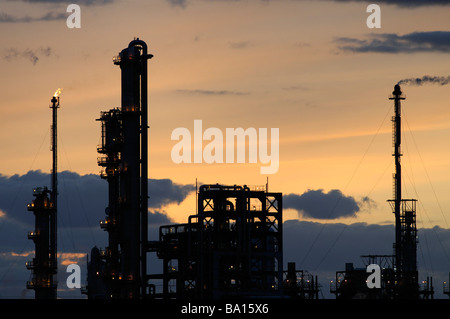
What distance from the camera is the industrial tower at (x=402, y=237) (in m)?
126

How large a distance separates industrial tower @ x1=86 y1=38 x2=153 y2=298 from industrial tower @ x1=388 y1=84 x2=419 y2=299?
26467 mm

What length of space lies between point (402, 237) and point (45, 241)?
38.7 metres

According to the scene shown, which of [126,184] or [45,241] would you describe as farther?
[45,241]

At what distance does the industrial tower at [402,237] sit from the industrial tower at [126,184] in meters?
26.5

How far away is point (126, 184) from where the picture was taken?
119 metres

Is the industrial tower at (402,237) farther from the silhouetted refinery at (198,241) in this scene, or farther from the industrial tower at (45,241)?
the industrial tower at (45,241)

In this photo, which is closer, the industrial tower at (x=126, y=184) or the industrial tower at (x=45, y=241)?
the industrial tower at (x=126, y=184)

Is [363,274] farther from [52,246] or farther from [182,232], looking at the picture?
[52,246]

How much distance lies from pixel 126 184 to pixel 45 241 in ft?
63.7

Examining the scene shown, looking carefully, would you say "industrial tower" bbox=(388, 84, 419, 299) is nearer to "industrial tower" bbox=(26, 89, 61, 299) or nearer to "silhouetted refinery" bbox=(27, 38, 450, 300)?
"silhouetted refinery" bbox=(27, 38, 450, 300)

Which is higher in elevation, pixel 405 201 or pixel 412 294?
pixel 405 201
